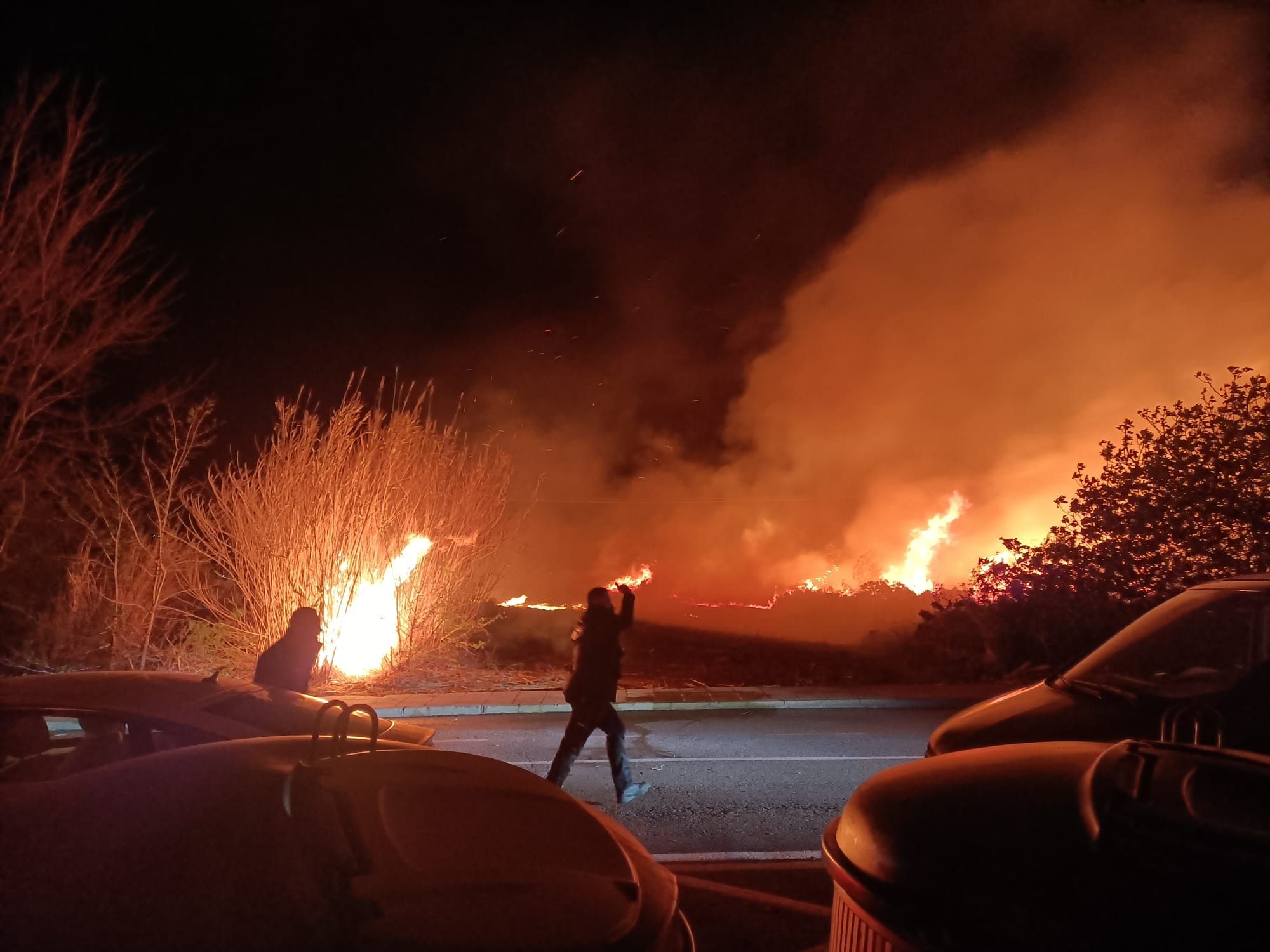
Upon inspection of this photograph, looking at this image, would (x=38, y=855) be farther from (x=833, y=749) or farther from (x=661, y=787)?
(x=833, y=749)

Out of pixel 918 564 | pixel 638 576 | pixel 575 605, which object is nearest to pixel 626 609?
pixel 918 564

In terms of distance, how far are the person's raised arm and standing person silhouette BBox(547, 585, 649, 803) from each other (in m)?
0.03

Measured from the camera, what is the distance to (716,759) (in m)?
7.95

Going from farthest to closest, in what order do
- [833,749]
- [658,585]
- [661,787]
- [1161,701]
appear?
[658,585] < [833,749] < [661,787] < [1161,701]

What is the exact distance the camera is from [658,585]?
93.5ft

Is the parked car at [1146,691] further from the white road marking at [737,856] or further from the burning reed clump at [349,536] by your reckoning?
the burning reed clump at [349,536]

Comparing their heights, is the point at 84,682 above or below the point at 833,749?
above

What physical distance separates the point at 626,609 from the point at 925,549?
648 inches

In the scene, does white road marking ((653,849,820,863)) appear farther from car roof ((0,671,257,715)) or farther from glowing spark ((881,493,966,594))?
glowing spark ((881,493,966,594))

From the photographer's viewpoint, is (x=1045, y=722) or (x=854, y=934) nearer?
(x=854, y=934)

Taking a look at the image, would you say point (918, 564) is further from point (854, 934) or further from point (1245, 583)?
point (854, 934)

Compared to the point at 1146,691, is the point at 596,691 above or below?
below

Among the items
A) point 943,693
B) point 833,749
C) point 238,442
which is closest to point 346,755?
point 833,749

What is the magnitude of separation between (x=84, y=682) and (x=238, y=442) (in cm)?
2015
